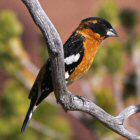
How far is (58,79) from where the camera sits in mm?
3873

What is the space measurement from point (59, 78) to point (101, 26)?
1180mm

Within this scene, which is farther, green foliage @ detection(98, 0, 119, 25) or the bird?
green foliage @ detection(98, 0, 119, 25)

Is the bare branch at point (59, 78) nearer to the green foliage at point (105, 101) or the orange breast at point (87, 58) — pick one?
the orange breast at point (87, 58)

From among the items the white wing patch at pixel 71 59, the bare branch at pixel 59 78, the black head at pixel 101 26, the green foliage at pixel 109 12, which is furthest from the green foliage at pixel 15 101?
the bare branch at pixel 59 78

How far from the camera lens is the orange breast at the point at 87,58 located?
4.74 metres

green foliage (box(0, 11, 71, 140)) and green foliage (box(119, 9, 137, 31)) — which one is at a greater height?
green foliage (box(119, 9, 137, 31))

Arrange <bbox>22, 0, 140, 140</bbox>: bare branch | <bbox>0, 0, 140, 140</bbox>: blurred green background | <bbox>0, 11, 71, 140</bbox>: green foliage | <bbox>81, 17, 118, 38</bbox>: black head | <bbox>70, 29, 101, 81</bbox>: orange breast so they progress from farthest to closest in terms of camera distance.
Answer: <bbox>0, 0, 140, 140</bbox>: blurred green background → <bbox>0, 11, 71, 140</bbox>: green foliage → <bbox>81, 17, 118, 38</bbox>: black head → <bbox>70, 29, 101, 81</bbox>: orange breast → <bbox>22, 0, 140, 140</bbox>: bare branch

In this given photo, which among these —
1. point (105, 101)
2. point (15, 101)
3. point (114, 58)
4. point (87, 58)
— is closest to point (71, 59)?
point (87, 58)

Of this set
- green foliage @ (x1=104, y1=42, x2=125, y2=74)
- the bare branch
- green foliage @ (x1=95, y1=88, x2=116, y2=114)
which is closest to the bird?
the bare branch

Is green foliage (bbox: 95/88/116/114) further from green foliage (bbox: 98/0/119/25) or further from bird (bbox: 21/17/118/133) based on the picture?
bird (bbox: 21/17/118/133)

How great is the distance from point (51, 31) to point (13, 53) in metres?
3.41

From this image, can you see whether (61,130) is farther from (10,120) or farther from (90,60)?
(90,60)

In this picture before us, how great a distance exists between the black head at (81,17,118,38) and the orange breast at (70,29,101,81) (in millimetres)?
71

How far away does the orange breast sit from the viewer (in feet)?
15.6
